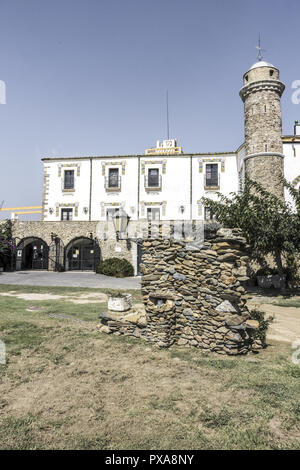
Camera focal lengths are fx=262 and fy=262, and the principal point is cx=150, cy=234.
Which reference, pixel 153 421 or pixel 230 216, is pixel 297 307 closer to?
pixel 230 216

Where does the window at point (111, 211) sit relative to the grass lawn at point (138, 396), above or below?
above

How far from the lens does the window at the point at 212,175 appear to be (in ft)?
77.7

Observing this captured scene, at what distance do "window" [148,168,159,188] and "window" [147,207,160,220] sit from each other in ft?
7.04

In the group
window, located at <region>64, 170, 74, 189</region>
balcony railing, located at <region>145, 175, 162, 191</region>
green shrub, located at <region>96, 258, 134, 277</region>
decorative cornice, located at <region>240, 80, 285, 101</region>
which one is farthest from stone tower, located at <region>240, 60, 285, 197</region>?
window, located at <region>64, 170, 74, 189</region>

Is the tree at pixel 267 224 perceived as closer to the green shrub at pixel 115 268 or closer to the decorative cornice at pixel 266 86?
the decorative cornice at pixel 266 86

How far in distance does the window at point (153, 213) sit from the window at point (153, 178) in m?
2.14

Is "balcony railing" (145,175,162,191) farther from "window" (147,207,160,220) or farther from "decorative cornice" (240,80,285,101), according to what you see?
"decorative cornice" (240,80,285,101)

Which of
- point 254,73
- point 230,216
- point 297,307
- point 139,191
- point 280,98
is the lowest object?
point 297,307

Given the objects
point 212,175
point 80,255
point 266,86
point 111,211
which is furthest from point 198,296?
point 212,175

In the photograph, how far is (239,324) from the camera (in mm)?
5379

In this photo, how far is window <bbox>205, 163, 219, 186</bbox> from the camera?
23.7 m

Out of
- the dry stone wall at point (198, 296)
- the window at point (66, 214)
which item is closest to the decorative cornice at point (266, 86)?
the dry stone wall at point (198, 296)

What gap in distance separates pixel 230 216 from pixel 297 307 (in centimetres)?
511
